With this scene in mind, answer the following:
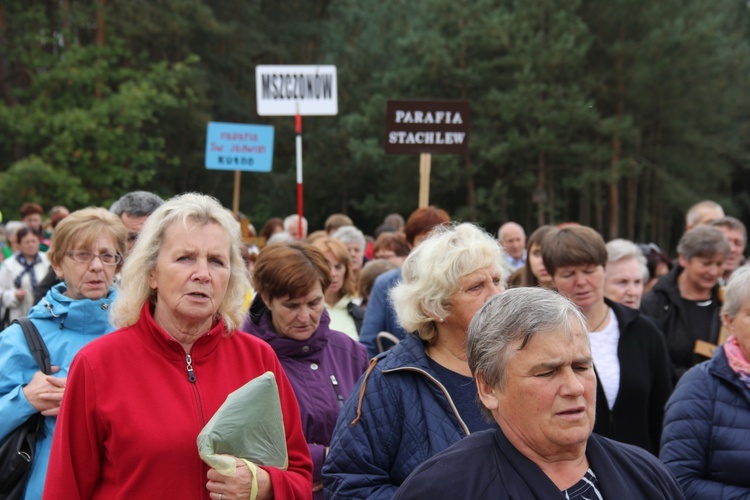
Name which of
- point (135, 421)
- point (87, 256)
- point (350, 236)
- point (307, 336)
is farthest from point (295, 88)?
point (135, 421)

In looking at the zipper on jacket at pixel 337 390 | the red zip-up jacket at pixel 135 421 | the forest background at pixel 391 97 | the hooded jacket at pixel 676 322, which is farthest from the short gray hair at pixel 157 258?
the forest background at pixel 391 97

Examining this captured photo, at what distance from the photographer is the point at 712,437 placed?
11.6ft

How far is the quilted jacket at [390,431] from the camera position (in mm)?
3072

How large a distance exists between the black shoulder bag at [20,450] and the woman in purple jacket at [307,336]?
947 mm

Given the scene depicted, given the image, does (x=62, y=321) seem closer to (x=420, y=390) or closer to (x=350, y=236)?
(x=420, y=390)

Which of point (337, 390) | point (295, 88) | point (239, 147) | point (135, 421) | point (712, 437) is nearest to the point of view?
point (135, 421)

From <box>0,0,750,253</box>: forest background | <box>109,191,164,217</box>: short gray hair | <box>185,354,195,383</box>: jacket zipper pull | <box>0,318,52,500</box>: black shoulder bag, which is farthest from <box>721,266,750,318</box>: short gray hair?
<box>0,0,750,253</box>: forest background

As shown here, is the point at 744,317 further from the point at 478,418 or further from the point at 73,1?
the point at 73,1

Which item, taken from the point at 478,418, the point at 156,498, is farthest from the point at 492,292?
the point at 156,498

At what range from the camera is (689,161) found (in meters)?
37.2

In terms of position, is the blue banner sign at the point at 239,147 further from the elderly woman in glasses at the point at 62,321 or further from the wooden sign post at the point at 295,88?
the elderly woman in glasses at the point at 62,321

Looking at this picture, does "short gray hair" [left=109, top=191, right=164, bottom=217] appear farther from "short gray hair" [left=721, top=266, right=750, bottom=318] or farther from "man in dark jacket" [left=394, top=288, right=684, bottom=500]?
"man in dark jacket" [left=394, top=288, right=684, bottom=500]

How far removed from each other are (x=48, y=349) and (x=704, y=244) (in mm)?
4082

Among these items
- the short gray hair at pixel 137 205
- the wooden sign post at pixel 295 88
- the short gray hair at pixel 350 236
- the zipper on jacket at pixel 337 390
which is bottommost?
the zipper on jacket at pixel 337 390
